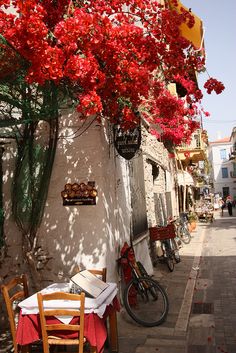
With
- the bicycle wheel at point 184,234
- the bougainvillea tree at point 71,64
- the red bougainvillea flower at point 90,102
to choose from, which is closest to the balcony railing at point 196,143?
the bicycle wheel at point 184,234

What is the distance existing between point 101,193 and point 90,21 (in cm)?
296

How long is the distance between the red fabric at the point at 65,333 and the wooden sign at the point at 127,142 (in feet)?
11.2

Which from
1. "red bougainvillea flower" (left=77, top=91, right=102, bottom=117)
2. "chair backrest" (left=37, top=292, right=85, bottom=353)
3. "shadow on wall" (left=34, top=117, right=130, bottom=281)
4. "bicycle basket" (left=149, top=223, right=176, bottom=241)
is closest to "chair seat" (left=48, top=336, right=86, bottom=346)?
"chair backrest" (left=37, top=292, right=85, bottom=353)

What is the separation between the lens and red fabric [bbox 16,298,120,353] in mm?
4129

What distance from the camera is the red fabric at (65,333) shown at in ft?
13.5

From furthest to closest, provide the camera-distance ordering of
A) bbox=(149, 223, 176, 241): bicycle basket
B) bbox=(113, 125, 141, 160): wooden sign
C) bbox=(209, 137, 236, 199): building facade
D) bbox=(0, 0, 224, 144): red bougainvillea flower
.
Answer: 1. bbox=(209, 137, 236, 199): building facade
2. bbox=(149, 223, 176, 241): bicycle basket
3. bbox=(113, 125, 141, 160): wooden sign
4. bbox=(0, 0, 224, 144): red bougainvillea flower

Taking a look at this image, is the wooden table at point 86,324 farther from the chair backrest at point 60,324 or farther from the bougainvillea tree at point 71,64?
the bougainvillea tree at point 71,64

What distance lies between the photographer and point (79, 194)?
6.45 meters

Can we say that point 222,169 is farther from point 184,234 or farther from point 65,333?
point 65,333

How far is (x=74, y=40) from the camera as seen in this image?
454 centimetres

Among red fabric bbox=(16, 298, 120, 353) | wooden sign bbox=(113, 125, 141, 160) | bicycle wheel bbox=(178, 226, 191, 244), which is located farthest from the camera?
bicycle wheel bbox=(178, 226, 191, 244)

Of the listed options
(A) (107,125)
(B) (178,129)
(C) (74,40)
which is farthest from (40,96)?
(B) (178,129)

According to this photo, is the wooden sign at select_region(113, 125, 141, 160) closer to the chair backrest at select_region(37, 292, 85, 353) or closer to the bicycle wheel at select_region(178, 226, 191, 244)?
the chair backrest at select_region(37, 292, 85, 353)

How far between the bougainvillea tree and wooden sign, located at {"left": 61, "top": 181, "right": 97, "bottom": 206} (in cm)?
41
